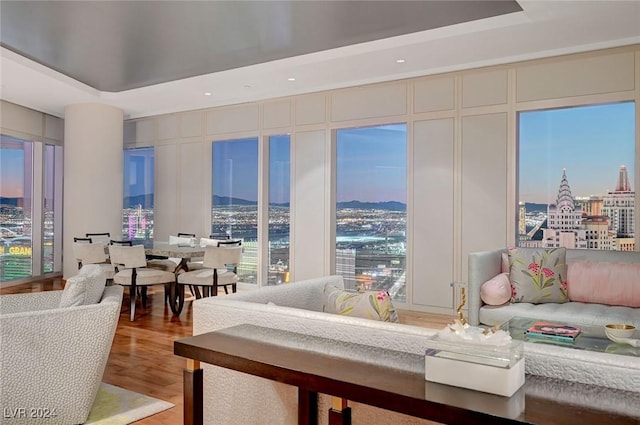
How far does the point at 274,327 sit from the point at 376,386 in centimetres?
76

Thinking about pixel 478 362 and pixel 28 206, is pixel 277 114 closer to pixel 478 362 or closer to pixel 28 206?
pixel 28 206

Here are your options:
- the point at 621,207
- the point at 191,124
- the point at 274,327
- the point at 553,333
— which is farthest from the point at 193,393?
the point at 191,124

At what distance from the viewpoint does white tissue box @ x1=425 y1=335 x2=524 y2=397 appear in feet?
4.40

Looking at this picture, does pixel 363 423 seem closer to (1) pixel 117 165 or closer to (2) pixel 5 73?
(2) pixel 5 73

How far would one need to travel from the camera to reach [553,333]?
115 inches

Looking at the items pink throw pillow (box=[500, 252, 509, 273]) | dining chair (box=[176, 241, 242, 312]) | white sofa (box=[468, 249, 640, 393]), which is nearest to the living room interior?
dining chair (box=[176, 241, 242, 312])

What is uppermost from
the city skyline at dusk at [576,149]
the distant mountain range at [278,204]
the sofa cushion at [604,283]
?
the city skyline at dusk at [576,149]

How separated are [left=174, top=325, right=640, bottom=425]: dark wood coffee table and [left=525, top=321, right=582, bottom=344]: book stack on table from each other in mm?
1483

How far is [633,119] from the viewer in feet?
16.0

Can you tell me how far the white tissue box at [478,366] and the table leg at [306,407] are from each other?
63cm

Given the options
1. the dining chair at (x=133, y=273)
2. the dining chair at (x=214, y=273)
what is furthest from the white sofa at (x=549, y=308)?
the dining chair at (x=133, y=273)

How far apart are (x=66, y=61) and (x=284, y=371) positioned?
19.0 feet

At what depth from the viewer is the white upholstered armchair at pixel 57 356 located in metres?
A: 2.43

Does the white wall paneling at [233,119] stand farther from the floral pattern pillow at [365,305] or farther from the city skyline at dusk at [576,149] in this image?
the floral pattern pillow at [365,305]
